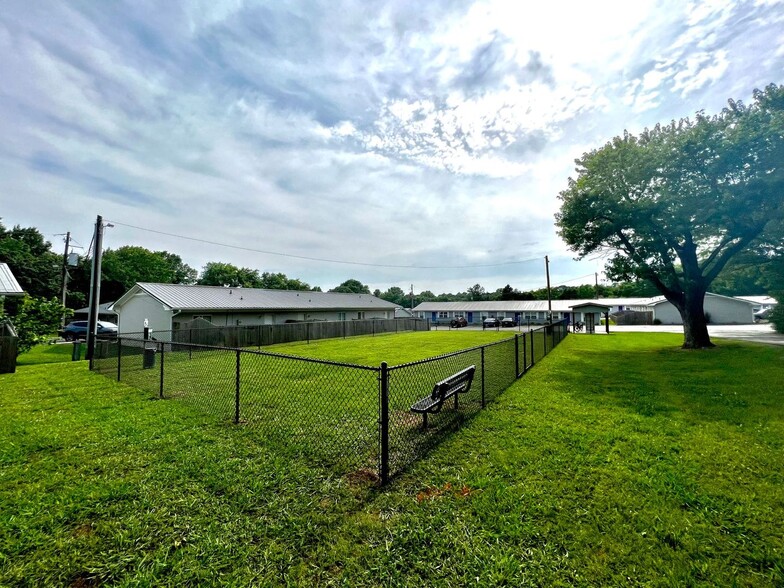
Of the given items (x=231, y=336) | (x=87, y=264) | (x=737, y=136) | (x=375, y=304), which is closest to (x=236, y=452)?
(x=231, y=336)

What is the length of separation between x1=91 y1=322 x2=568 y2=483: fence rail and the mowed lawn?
37 cm

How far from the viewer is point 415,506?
10.6 feet

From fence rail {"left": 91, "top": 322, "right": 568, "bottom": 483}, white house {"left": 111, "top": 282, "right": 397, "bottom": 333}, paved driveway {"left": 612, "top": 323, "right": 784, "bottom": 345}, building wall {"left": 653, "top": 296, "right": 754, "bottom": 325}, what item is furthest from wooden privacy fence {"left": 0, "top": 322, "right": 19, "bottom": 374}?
building wall {"left": 653, "top": 296, "right": 754, "bottom": 325}

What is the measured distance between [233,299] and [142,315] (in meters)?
5.21

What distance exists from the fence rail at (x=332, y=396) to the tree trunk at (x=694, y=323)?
1060 centimetres

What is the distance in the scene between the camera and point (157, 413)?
6164 millimetres

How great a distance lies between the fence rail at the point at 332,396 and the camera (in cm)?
445

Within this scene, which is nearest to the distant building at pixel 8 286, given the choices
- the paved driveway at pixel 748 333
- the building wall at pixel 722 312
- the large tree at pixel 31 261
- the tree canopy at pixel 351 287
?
the large tree at pixel 31 261

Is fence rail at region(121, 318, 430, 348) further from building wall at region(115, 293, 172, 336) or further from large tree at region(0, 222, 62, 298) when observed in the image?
large tree at region(0, 222, 62, 298)

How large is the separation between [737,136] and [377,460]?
17.4 m

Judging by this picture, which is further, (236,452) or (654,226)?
(654,226)

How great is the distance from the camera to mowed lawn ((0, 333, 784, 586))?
8.12 ft

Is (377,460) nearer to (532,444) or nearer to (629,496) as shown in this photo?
(532,444)

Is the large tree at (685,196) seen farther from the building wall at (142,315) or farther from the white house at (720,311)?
the white house at (720,311)
